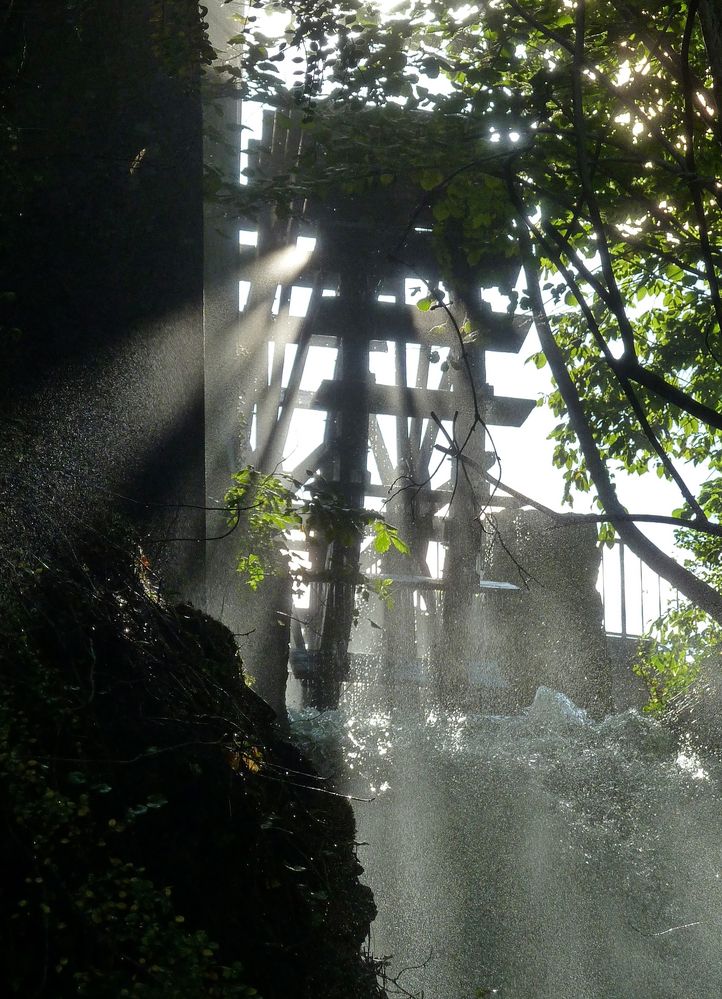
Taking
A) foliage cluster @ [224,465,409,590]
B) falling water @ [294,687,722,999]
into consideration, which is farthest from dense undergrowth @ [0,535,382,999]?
falling water @ [294,687,722,999]

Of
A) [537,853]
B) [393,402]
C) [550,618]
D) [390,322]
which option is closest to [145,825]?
[537,853]

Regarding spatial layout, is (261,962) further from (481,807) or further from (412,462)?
(412,462)

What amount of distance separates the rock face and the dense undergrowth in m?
15.2

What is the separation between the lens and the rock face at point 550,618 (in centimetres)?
1809

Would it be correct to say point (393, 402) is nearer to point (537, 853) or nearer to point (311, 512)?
point (537, 853)

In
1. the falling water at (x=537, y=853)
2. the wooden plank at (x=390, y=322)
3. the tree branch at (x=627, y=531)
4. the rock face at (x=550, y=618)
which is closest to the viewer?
the tree branch at (x=627, y=531)

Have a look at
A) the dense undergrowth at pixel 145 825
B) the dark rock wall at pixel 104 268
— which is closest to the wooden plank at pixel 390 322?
the dark rock wall at pixel 104 268

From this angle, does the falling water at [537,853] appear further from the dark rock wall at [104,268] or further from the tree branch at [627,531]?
the dark rock wall at [104,268]

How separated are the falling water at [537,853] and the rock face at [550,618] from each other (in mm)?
5646

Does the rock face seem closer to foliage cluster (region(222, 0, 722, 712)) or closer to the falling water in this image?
the falling water

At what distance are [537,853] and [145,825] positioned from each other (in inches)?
310

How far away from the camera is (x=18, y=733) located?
7.05 ft

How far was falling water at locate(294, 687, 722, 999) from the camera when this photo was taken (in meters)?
7.61

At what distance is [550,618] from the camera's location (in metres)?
19.2
